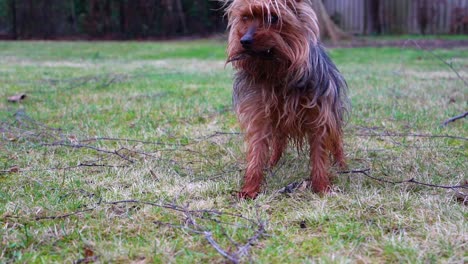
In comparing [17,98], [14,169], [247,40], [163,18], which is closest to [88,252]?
[247,40]

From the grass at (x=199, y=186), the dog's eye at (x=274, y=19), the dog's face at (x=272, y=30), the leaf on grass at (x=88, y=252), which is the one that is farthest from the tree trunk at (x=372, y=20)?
the leaf on grass at (x=88, y=252)

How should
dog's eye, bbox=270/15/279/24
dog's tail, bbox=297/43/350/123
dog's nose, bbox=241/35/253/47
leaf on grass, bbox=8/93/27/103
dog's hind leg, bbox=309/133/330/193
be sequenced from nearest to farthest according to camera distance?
1. dog's nose, bbox=241/35/253/47
2. dog's eye, bbox=270/15/279/24
3. dog's tail, bbox=297/43/350/123
4. dog's hind leg, bbox=309/133/330/193
5. leaf on grass, bbox=8/93/27/103

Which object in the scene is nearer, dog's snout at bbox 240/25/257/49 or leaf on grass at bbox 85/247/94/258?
leaf on grass at bbox 85/247/94/258

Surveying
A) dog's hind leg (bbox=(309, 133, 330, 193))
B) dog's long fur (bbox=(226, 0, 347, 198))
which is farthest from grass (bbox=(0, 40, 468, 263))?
dog's long fur (bbox=(226, 0, 347, 198))

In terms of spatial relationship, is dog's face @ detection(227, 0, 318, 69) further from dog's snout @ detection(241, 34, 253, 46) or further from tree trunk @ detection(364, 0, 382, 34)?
tree trunk @ detection(364, 0, 382, 34)

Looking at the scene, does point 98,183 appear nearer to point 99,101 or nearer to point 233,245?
point 233,245

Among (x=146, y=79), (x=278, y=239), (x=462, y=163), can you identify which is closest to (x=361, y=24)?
(x=146, y=79)

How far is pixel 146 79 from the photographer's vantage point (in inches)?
388

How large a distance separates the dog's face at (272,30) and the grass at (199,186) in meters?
0.87

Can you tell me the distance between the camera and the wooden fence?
24266mm

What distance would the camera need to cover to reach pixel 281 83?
347cm

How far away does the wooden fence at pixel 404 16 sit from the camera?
24266mm

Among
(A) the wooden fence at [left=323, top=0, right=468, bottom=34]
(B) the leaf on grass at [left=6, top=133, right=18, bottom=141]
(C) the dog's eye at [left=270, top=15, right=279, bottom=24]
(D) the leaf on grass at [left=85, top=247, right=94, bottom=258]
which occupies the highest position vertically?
(A) the wooden fence at [left=323, top=0, right=468, bottom=34]

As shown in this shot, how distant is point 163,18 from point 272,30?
23.8 metres
